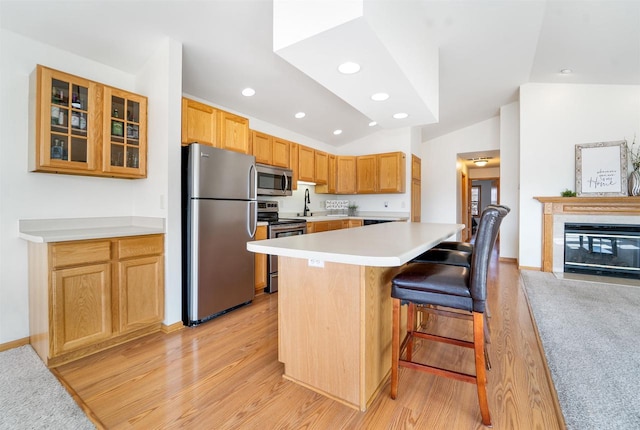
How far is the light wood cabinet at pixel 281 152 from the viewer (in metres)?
4.17

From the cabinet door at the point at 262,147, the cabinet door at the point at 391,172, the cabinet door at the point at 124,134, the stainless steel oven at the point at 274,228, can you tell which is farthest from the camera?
the cabinet door at the point at 391,172

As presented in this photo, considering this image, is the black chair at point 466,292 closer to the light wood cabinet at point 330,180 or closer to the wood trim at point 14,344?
the wood trim at point 14,344

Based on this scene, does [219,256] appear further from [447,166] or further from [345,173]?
[447,166]

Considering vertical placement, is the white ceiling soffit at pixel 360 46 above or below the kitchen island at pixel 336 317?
above

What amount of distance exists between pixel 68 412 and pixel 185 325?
1107 millimetres

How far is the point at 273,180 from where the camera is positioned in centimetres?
406

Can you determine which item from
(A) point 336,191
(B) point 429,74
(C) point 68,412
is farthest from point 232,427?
(A) point 336,191

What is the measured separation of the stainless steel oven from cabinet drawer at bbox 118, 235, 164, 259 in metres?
1.26

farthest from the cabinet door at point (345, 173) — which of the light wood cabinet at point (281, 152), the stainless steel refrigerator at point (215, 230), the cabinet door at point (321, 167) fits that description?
the stainless steel refrigerator at point (215, 230)

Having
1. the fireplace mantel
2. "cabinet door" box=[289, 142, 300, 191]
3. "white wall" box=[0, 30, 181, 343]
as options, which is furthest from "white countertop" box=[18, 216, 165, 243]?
the fireplace mantel

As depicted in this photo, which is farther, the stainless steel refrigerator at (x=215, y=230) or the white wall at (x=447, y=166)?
the white wall at (x=447, y=166)

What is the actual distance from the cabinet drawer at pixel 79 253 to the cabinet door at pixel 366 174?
415 centimetres

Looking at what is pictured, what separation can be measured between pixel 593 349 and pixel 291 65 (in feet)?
11.4

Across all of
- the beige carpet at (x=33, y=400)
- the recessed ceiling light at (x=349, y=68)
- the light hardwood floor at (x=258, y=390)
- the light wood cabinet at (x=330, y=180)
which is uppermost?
the recessed ceiling light at (x=349, y=68)
